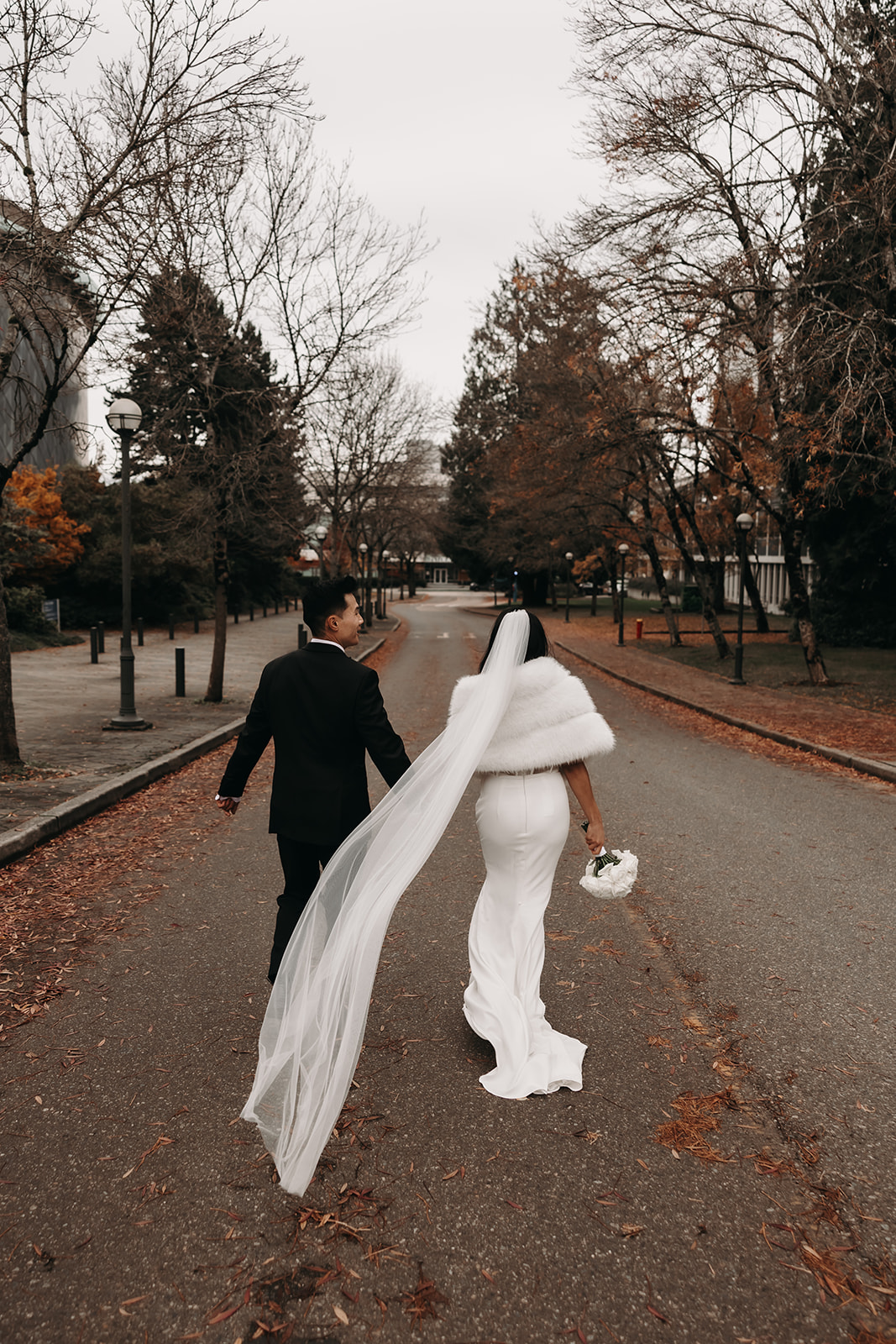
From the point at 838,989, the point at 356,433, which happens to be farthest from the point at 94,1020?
the point at 356,433

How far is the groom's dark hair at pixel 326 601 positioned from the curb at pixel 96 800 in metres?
4.17

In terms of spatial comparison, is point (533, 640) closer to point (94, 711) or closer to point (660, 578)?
point (94, 711)

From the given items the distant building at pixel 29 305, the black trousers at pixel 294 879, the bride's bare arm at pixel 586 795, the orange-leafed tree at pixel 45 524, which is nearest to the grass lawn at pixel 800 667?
the distant building at pixel 29 305

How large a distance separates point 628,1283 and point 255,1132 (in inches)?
56.2

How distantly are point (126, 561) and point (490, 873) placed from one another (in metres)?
10.9

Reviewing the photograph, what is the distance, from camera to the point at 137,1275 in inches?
104

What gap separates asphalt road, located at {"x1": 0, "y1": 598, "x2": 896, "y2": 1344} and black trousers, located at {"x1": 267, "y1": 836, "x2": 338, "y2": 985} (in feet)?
1.36

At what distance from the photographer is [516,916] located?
12.8 feet

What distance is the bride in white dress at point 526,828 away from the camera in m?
3.81

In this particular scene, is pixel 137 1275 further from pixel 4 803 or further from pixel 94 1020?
pixel 4 803

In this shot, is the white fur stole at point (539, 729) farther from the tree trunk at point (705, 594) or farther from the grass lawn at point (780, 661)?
the tree trunk at point (705, 594)

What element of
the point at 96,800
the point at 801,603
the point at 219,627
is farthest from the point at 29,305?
the point at 801,603

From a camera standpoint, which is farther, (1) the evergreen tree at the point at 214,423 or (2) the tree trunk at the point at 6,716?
(1) the evergreen tree at the point at 214,423

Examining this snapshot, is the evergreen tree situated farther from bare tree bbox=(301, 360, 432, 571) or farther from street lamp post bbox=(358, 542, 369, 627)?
street lamp post bbox=(358, 542, 369, 627)
